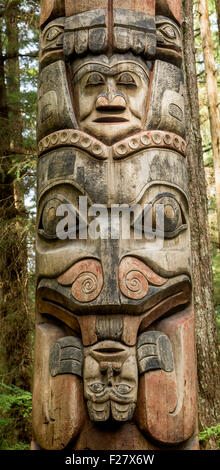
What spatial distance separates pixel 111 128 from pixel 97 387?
1.96 metres

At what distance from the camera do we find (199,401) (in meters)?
5.51

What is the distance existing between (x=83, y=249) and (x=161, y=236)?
598 mm

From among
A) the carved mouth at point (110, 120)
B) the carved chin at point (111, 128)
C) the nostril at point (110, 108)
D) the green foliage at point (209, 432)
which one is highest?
the nostril at point (110, 108)

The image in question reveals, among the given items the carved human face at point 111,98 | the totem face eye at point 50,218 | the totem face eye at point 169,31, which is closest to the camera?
the totem face eye at point 50,218

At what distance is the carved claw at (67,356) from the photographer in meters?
3.51

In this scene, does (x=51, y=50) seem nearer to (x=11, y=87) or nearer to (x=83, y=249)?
(x=83, y=249)

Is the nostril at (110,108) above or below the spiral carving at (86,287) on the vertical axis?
above

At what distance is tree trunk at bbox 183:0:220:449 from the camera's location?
5555mm

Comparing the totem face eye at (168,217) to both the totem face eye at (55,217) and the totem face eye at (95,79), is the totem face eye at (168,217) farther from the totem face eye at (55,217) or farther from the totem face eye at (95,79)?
the totem face eye at (95,79)

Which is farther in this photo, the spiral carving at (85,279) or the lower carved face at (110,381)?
the spiral carving at (85,279)

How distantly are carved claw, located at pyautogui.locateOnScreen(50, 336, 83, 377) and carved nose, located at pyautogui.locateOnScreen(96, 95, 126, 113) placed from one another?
1.81 meters

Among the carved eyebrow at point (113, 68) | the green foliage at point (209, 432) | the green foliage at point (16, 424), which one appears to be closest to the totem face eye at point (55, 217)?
the carved eyebrow at point (113, 68)

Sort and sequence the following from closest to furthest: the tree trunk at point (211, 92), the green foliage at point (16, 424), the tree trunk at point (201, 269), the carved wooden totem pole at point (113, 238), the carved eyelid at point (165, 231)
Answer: the carved wooden totem pole at point (113, 238)
the carved eyelid at point (165, 231)
the tree trunk at point (201, 269)
the green foliage at point (16, 424)
the tree trunk at point (211, 92)
